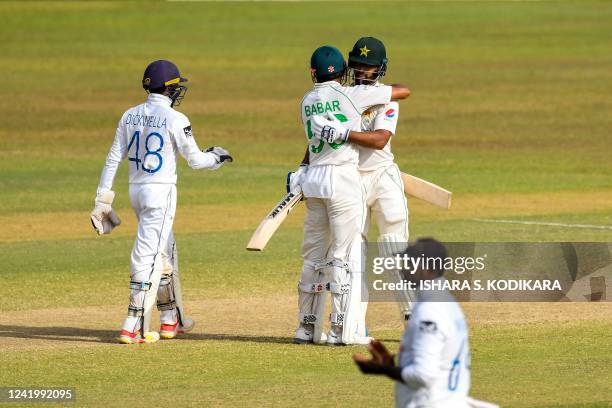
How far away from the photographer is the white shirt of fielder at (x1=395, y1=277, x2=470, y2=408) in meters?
6.77

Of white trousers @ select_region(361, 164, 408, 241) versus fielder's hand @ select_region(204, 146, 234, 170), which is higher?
fielder's hand @ select_region(204, 146, 234, 170)

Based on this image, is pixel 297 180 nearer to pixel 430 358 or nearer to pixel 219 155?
pixel 219 155

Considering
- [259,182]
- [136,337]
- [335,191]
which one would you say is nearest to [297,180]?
[335,191]

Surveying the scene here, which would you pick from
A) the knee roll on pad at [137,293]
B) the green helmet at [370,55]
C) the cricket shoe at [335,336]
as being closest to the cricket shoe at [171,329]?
the knee roll on pad at [137,293]

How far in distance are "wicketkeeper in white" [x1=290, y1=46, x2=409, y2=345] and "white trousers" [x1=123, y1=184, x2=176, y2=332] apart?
3.65ft

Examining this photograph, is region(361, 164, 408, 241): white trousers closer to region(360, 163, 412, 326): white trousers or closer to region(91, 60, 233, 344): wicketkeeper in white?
region(360, 163, 412, 326): white trousers

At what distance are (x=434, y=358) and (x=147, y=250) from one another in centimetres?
483

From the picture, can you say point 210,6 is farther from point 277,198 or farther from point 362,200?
point 362,200

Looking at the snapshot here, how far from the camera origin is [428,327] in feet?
22.3

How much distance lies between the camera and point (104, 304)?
13320 mm

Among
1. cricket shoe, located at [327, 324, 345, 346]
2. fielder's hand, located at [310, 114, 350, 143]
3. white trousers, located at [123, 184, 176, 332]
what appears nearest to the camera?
fielder's hand, located at [310, 114, 350, 143]

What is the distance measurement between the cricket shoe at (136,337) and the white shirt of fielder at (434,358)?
4.64 meters

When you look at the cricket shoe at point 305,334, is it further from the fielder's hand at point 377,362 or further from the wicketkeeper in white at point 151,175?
the fielder's hand at point 377,362

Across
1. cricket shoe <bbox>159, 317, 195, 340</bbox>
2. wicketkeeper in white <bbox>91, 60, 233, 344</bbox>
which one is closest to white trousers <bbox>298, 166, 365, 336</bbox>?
wicketkeeper in white <bbox>91, 60, 233, 344</bbox>
